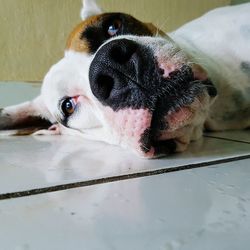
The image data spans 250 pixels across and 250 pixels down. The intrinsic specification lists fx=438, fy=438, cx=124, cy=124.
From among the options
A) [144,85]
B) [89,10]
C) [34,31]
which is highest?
[89,10]

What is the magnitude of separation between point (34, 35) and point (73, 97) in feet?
6.38

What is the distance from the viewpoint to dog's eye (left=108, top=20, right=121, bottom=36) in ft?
4.25

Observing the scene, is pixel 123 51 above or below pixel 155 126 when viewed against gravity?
above

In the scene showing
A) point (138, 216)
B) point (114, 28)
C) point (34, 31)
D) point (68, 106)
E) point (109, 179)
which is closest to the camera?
point (138, 216)

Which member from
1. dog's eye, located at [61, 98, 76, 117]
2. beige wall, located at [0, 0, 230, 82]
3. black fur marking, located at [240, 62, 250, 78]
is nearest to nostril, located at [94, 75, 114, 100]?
dog's eye, located at [61, 98, 76, 117]

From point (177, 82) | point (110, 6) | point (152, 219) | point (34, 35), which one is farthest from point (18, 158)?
point (110, 6)

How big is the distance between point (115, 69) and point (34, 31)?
2.36 m

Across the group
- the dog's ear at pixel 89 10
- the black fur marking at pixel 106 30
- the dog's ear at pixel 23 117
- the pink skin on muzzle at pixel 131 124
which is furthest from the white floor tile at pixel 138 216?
the dog's ear at pixel 89 10

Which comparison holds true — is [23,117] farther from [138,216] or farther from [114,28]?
[138,216]

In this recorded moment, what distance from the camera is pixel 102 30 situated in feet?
4.33

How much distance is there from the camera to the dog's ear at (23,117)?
161 centimetres

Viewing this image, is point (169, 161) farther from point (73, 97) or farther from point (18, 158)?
point (73, 97)

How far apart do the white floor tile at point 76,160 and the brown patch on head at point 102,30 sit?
298 mm

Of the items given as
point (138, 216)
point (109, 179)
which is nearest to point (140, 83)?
point (109, 179)
